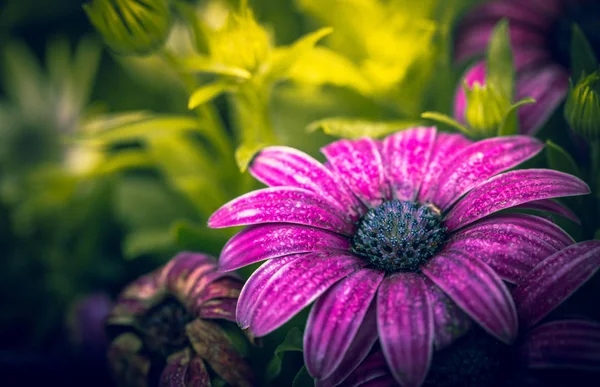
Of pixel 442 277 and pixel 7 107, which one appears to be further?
pixel 7 107

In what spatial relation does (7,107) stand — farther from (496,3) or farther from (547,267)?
(547,267)

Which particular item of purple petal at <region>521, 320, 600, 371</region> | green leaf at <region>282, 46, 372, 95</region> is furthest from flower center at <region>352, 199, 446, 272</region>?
green leaf at <region>282, 46, 372, 95</region>

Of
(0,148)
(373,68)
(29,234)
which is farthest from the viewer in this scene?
(0,148)

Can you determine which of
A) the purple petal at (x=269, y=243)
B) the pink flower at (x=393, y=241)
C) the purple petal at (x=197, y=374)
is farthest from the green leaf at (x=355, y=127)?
the purple petal at (x=197, y=374)

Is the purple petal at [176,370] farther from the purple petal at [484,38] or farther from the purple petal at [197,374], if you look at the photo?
the purple petal at [484,38]

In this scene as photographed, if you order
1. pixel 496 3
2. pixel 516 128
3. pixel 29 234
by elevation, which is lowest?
pixel 29 234

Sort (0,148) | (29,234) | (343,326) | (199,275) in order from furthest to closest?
1. (0,148)
2. (29,234)
3. (199,275)
4. (343,326)

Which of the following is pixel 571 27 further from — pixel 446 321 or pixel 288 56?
pixel 446 321

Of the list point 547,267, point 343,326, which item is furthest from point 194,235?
point 547,267
